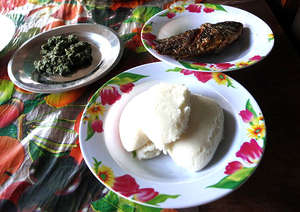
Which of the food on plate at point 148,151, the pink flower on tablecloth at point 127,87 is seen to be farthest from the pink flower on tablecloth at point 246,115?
the pink flower on tablecloth at point 127,87

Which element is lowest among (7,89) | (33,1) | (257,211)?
(257,211)

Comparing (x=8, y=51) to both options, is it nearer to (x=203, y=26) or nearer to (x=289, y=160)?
(x=203, y=26)

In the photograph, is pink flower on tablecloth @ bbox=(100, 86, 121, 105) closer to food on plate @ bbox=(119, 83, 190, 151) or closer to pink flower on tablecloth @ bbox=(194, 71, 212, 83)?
food on plate @ bbox=(119, 83, 190, 151)

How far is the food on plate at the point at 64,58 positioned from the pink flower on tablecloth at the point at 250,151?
697 mm

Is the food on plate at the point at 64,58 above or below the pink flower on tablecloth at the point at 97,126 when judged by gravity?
above

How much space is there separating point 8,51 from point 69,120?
0.60m

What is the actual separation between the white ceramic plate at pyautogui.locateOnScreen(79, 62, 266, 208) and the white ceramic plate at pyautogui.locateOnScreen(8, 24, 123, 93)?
168 mm

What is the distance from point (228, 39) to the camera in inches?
34.5

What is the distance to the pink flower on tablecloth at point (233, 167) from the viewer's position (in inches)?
21.3

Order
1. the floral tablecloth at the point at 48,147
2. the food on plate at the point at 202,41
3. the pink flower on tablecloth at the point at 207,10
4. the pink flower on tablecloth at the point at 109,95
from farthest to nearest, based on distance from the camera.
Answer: the pink flower on tablecloth at the point at 207,10 < the food on plate at the point at 202,41 < the pink flower on tablecloth at the point at 109,95 < the floral tablecloth at the point at 48,147

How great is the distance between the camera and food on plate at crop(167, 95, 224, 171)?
57 centimetres

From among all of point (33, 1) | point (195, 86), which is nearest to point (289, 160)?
point (195, 86)

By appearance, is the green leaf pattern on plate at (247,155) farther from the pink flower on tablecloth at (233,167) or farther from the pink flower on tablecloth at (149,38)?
the pink flower on tablecloth at (149,38)

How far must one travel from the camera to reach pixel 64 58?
3.03 ft
